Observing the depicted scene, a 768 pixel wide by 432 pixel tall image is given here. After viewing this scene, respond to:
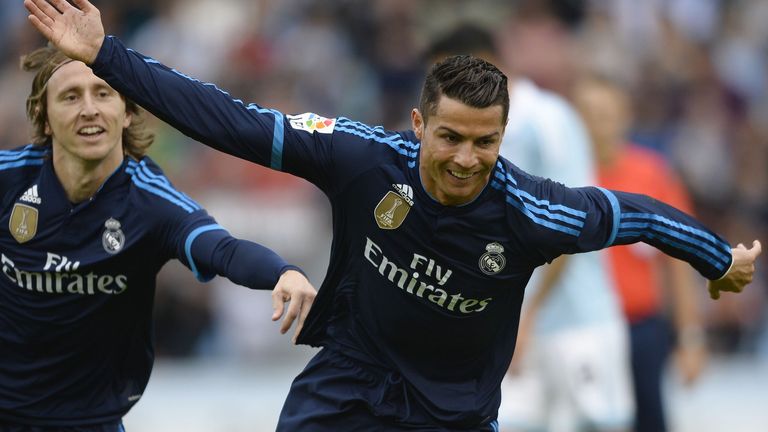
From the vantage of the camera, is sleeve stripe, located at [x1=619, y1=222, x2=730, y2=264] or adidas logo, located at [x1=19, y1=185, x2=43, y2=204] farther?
adidas logo, located at [x1=19, y1=185, x2=43, y2=204]

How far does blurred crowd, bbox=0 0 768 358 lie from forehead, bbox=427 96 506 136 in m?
6.61

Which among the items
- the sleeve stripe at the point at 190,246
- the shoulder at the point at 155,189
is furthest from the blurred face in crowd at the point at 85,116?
the sleeve stripe at the point at 190,246

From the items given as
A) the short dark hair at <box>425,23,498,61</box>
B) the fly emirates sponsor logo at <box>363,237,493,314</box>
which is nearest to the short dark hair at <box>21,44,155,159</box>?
the fly emirates sponsor logo at <box>363,237,493,314</box>

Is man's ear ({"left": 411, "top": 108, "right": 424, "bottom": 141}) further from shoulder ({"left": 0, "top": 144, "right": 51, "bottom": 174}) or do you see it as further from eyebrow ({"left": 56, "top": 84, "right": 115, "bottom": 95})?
shoulder ({"left": 0, "top": 144, "right": 51, "bottom": 174})

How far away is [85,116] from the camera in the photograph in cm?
591

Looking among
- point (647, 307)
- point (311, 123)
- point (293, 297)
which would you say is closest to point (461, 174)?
point (311, 123)

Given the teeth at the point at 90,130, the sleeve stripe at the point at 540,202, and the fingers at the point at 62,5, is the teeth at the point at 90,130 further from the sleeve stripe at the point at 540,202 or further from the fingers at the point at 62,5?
the sleeve stripe at the point at 540,202

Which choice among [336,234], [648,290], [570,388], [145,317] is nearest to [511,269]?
[336,234]

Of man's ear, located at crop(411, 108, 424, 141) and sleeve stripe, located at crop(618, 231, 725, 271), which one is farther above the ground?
man's ear, located at crop(411, 108, 424, 141)

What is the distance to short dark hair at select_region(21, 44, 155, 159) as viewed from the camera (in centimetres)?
611

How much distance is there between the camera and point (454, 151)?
16.8 ft

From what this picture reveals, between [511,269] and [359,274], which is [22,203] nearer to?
[359,274]

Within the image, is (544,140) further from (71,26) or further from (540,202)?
(71,26)

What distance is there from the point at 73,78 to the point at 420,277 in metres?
1.80
